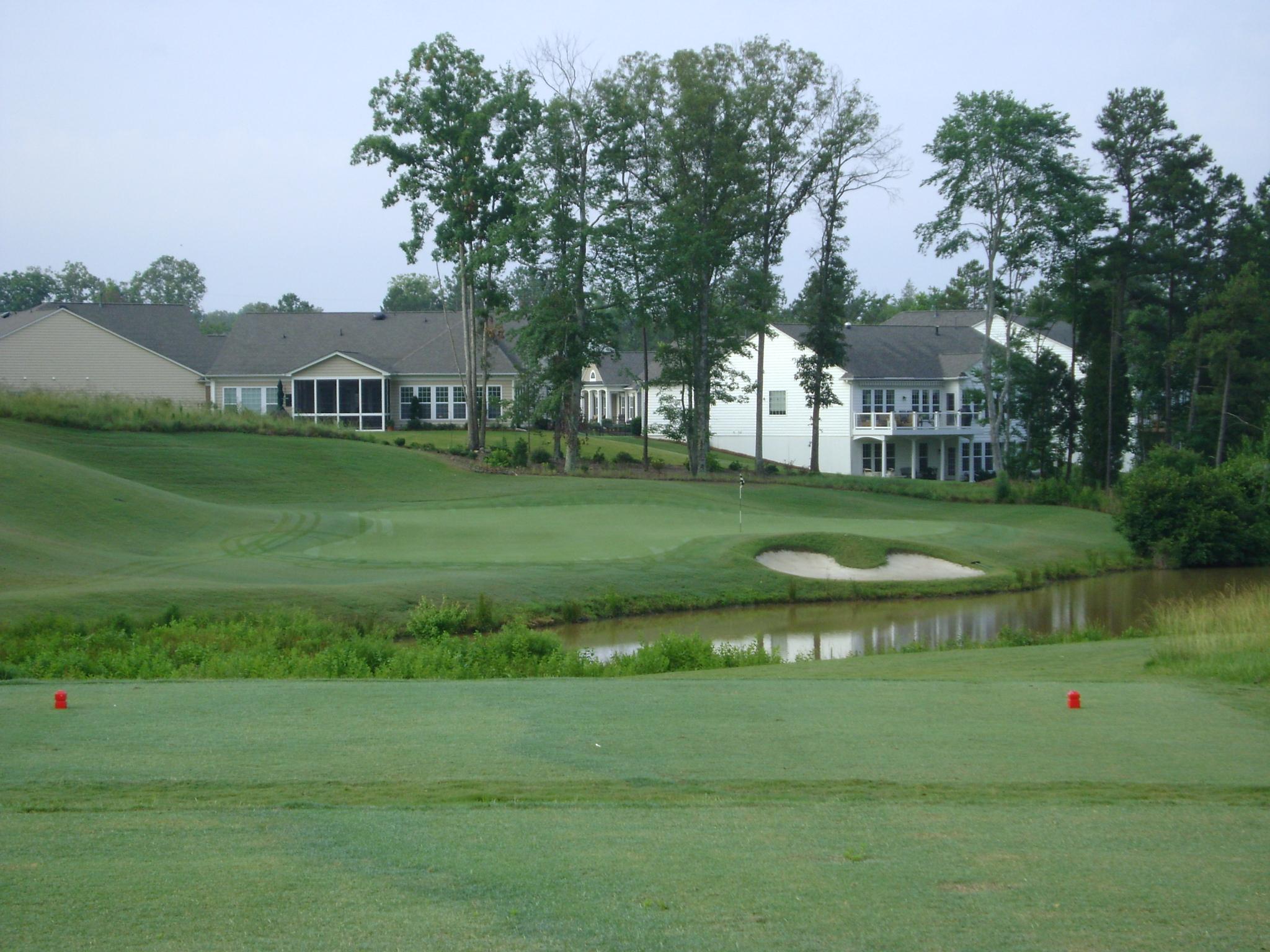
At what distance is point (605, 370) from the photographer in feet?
297

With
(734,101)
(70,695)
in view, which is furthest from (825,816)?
(734,101)

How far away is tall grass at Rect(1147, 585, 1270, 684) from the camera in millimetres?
12438

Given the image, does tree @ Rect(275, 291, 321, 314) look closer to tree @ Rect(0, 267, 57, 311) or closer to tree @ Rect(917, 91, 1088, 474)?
tree @ Rect(0, 267, 57, 311)

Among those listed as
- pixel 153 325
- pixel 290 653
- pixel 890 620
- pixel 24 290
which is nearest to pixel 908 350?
pixel 153 325

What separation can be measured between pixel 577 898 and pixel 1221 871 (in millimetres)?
3292

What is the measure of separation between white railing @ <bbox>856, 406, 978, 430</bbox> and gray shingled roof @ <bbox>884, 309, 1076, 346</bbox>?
298 inches

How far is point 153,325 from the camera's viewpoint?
2453 inches

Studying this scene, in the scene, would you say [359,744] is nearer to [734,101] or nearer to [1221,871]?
[1221,871]

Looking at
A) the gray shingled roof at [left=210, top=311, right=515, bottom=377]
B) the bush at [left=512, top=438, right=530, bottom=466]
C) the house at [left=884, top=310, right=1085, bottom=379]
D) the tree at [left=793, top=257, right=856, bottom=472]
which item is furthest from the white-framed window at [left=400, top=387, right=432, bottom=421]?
the house at [left=884, top=310, right=1085, bottom=379]

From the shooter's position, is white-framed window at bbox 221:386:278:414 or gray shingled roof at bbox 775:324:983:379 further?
gray shingled roof at bbox 775:324:983:379

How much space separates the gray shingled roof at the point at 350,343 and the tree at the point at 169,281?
356ft

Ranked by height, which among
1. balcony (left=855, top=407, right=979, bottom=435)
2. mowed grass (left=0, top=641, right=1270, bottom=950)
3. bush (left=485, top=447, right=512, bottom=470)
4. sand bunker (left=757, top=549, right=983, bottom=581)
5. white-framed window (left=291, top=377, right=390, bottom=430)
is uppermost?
white-framed window (left=291, top=377, right=390, bottom=430)

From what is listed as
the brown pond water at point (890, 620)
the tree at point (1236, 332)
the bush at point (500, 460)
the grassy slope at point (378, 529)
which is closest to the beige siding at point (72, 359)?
the grassy slope at point (378, 529)

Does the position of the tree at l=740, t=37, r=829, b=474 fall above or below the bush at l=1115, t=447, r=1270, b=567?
above
